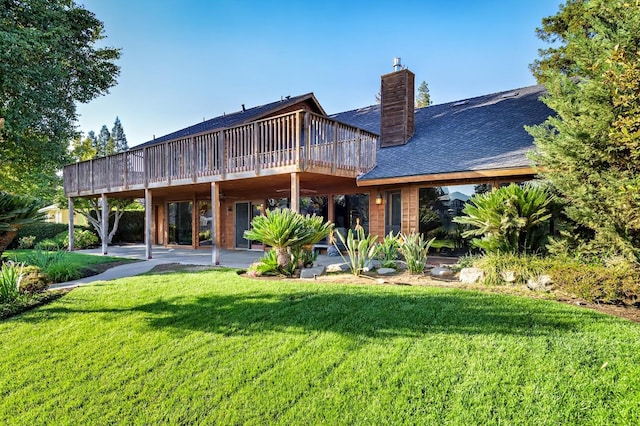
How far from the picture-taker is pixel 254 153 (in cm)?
875

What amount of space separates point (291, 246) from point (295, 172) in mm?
1982

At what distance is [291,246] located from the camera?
6.64 m

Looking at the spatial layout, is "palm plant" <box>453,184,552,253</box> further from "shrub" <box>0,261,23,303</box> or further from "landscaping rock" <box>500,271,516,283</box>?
"shrub" <box>0,261,23,303</box>

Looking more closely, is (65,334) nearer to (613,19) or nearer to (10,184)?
(613,19)

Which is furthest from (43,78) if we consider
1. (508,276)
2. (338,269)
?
(508,276)

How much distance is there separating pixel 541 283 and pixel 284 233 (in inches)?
158

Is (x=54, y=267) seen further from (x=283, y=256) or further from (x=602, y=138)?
(x=602, y=138)

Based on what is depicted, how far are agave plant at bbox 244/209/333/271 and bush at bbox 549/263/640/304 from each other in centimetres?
395

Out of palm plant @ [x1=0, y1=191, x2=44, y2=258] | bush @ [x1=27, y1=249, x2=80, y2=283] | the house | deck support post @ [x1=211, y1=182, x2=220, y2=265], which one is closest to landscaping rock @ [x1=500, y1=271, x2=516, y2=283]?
the house

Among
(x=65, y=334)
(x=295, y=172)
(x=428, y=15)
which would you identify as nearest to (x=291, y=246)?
(x=295, y=172)

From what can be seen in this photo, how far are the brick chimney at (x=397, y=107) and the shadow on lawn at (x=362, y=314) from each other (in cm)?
749

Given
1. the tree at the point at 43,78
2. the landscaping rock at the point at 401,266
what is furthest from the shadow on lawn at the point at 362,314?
the tree at the point at 43,78

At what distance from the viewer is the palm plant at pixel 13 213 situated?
546 cm

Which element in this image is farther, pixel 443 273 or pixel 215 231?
pixel 215 231
